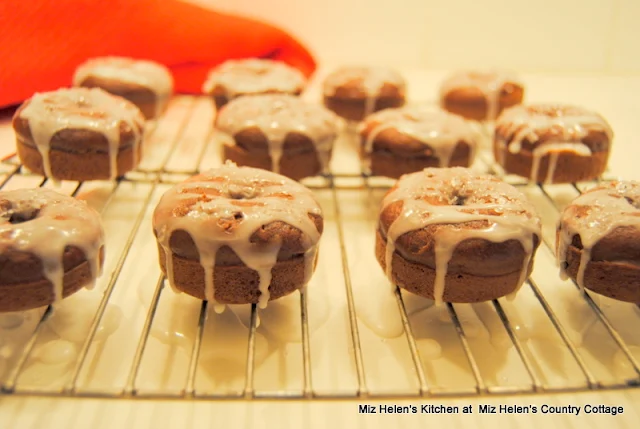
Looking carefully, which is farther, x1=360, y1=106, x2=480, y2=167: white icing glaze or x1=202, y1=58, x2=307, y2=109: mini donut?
x1=202, y1=58, x2=307, y2=109: mini donut

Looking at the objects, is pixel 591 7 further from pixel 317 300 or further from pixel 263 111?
pixel 317 300

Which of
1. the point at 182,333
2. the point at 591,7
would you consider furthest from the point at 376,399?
the point at 591,7

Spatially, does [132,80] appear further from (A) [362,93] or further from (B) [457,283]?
(B) [457,283]

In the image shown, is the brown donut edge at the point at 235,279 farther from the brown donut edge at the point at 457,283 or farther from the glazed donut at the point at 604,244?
the glazed donut at the point at 604,244

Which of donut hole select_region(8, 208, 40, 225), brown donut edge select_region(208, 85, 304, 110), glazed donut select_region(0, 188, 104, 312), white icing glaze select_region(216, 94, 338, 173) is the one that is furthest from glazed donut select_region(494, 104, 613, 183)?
donut hole select_region(8, 208, 40, 225)

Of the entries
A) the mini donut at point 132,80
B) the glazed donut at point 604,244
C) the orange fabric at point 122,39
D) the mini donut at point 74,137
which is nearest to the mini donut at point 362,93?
the orange fabric at point 122,39

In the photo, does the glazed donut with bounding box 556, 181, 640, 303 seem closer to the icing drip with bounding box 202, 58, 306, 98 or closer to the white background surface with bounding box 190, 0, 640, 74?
the icing drip with bounding box 202, 58, 306, 98
